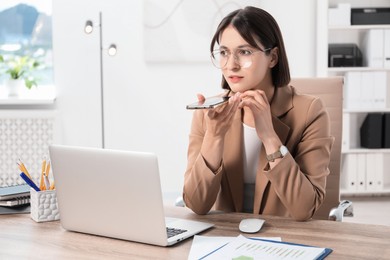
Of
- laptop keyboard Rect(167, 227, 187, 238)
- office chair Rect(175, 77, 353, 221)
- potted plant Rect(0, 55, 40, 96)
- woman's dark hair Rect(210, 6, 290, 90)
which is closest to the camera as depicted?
laptop keyboard Rect(167, 227, 187, 238)

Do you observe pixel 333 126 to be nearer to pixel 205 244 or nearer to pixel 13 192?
pixel 205 244

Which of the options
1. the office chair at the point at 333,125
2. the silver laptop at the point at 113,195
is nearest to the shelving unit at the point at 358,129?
the office chair at the point at 333,125

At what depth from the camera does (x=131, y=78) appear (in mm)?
4180

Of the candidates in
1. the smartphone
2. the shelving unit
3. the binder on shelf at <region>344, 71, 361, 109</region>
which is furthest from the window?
the smartphone

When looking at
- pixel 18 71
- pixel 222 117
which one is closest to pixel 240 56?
pixel 222 117

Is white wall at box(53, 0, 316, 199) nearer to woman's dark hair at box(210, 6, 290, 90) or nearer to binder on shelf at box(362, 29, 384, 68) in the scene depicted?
binder on shelf at box(362, 29, 384, 68)

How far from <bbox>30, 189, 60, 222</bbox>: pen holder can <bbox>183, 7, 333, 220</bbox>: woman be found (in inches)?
14.3

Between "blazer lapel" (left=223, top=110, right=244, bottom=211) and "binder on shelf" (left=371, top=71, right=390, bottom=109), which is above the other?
"binder on shelf" (left=371, top=71, right=390, bottom=109)

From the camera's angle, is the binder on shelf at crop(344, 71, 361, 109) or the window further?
the window

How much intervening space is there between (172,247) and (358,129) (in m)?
3.31

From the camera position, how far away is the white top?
172 cm

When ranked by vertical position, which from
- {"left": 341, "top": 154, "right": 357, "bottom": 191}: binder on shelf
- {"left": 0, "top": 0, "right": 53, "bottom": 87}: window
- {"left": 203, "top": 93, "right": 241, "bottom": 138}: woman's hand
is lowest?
{"left": 341, "top": 154, "right": 357, "bottom": 191}: binder on shelf

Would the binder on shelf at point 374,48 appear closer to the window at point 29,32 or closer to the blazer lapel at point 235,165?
the window at point 29,32

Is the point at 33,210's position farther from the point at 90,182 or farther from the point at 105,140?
the point at 105,140
